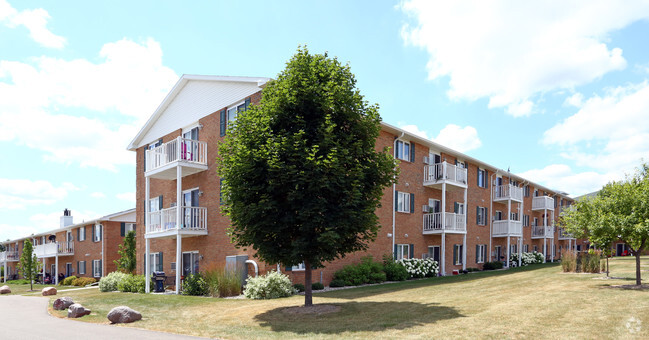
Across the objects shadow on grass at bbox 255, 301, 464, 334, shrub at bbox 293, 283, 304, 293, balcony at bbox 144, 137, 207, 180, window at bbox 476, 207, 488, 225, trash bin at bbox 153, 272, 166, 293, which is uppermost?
balcony at bbox 144, 137, 207, 180

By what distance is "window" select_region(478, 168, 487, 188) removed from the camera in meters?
33.3

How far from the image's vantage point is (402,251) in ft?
83.7

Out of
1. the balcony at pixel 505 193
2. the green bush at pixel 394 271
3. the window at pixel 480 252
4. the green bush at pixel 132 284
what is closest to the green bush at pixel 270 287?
the green bush at pixel 394 271

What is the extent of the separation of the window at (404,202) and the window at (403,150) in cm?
194

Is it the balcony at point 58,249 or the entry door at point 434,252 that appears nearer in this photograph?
the entry door at point 434,252

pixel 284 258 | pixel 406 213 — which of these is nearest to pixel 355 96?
pixel 284 258

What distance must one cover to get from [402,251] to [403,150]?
18.0 ft

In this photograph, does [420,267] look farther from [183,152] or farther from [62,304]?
[62,304]

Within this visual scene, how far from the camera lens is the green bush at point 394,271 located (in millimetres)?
22844

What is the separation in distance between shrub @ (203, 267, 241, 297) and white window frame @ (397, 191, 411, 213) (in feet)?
33.7

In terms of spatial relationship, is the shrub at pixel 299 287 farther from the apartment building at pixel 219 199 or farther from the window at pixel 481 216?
the window at pixel 481 216

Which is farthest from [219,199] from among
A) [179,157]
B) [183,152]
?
[183,152]

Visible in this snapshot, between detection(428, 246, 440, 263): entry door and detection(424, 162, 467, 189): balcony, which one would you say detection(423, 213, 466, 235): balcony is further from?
detection(424, 162, 467, 189): balcony

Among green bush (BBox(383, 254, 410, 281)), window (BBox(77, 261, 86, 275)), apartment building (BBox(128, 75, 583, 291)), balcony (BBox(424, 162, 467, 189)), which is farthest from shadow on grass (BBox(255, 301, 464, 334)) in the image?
window (BBox(77, 261, 86, 275))
